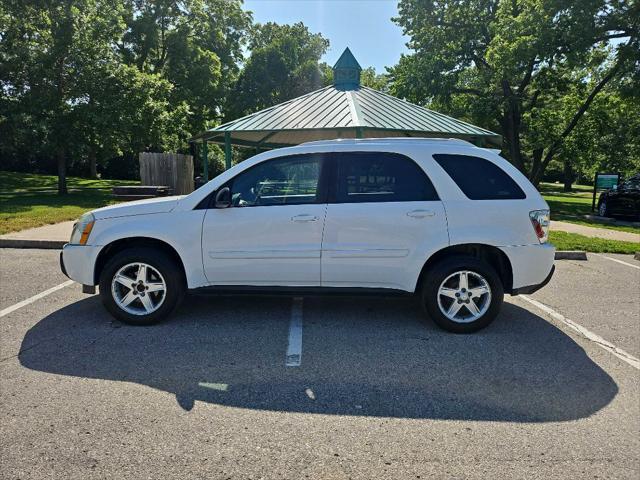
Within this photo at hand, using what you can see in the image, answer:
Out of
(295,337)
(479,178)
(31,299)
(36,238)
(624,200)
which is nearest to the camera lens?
(295,337)

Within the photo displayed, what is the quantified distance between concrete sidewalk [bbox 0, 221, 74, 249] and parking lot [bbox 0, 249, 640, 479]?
147 inches

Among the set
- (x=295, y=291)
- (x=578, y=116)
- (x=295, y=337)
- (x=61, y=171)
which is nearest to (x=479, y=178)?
(x=295, y=291)

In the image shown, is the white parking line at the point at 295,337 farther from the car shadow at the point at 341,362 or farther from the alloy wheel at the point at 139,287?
the alloy wheel at the point at 139,287

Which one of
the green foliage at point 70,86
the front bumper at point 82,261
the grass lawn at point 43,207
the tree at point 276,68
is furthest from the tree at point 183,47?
the front bumper at point 82,261

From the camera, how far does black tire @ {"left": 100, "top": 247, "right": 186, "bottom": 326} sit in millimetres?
4410

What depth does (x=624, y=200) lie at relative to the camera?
15219mm

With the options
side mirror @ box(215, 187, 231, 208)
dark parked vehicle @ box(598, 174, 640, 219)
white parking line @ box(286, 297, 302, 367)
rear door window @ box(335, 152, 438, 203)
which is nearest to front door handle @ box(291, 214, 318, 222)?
rear door window @ box(335, 152, 438, 203)

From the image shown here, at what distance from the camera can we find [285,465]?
8.05 feet

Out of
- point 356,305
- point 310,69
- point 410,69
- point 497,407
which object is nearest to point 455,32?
point 410,69

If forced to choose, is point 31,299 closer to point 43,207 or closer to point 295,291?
point 295,291

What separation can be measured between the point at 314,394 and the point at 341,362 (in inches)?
22.2

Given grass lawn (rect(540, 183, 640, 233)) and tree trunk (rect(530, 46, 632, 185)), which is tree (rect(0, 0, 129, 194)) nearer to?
grass lawn (rect(540, 183, 640, 233))

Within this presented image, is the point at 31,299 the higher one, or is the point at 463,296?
the point at 463,296

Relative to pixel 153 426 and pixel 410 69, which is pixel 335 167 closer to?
pixel 153 426
